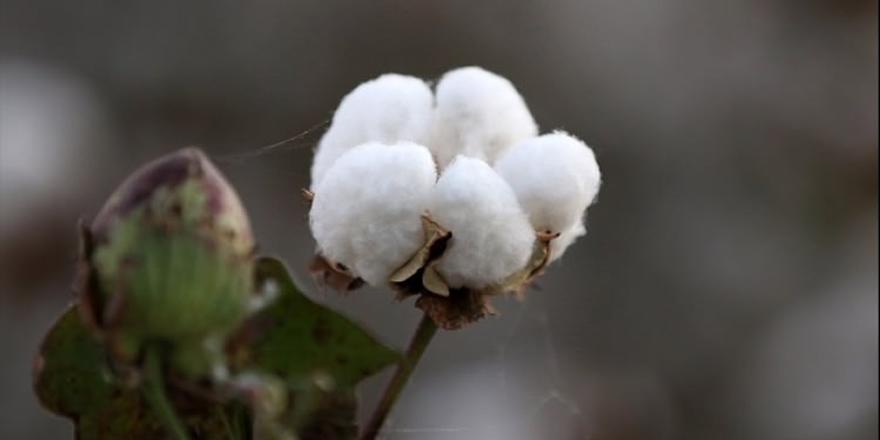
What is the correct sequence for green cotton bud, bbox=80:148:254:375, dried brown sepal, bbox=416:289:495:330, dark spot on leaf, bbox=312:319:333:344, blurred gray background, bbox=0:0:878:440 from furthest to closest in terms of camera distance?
blurred gray background, bbox=0:0:878:440
dried brown sepal, bbox=416:289:495:330
dark spot on leaf, bbox=312:319:333:344
green cotton bud, bbox=80:148:254:375

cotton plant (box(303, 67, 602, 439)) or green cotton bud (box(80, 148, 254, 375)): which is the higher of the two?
green cotton bud (box(80, 148, 254, 375))

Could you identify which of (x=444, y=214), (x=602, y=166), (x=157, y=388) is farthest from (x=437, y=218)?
(x=602, y=166)

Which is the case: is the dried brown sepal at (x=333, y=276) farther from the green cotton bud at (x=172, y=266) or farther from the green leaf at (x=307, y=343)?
the green cotton bud at (x=172, y=266)

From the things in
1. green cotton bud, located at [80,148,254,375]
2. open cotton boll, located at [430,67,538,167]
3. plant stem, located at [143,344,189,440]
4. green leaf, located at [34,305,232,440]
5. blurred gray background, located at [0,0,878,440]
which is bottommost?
blurred gray background, located at [0,0,878,440]

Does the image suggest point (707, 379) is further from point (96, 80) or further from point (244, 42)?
point (96, 80)

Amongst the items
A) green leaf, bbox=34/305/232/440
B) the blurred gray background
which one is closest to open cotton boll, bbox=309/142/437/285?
green leaf, bbox=34/305/232/440

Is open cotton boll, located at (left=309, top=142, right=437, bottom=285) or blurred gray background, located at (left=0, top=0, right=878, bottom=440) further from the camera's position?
blurred gray background, located at (left=0, top=0, right=878, bottom=440)

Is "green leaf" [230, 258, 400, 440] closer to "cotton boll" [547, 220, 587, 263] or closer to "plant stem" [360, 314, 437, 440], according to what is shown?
"plant stem" [360, 314, 437, 440]

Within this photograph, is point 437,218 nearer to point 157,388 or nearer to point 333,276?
point 333,276
